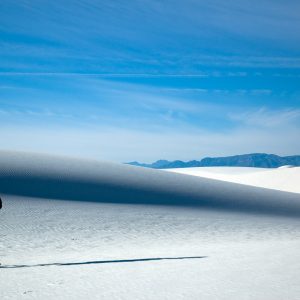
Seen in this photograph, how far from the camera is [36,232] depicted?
1472cm

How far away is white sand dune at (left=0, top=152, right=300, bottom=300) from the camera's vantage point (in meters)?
6.86

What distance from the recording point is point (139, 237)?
14.4 metres

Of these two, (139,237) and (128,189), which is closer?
(139,237)

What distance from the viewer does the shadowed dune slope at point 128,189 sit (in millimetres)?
25172

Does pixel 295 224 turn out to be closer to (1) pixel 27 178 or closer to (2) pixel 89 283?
(2) pixel 89 283

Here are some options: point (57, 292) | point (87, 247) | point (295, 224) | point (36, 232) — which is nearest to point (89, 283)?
point (57, 292)

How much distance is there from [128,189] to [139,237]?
46.3ft

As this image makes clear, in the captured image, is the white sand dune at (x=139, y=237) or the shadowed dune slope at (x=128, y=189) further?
the shadowed dune slope at (x=128, y=189)

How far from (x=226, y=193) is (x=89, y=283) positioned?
24146mm

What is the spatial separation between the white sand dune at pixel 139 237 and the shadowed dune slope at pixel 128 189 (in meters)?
0.08

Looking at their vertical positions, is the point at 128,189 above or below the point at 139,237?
above

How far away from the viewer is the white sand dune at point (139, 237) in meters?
6.86

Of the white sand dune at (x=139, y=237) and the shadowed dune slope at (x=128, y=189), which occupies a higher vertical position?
the shadowed dune slope at (x=128, y=189)

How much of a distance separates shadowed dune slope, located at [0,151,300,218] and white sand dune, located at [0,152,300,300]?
8 cm
